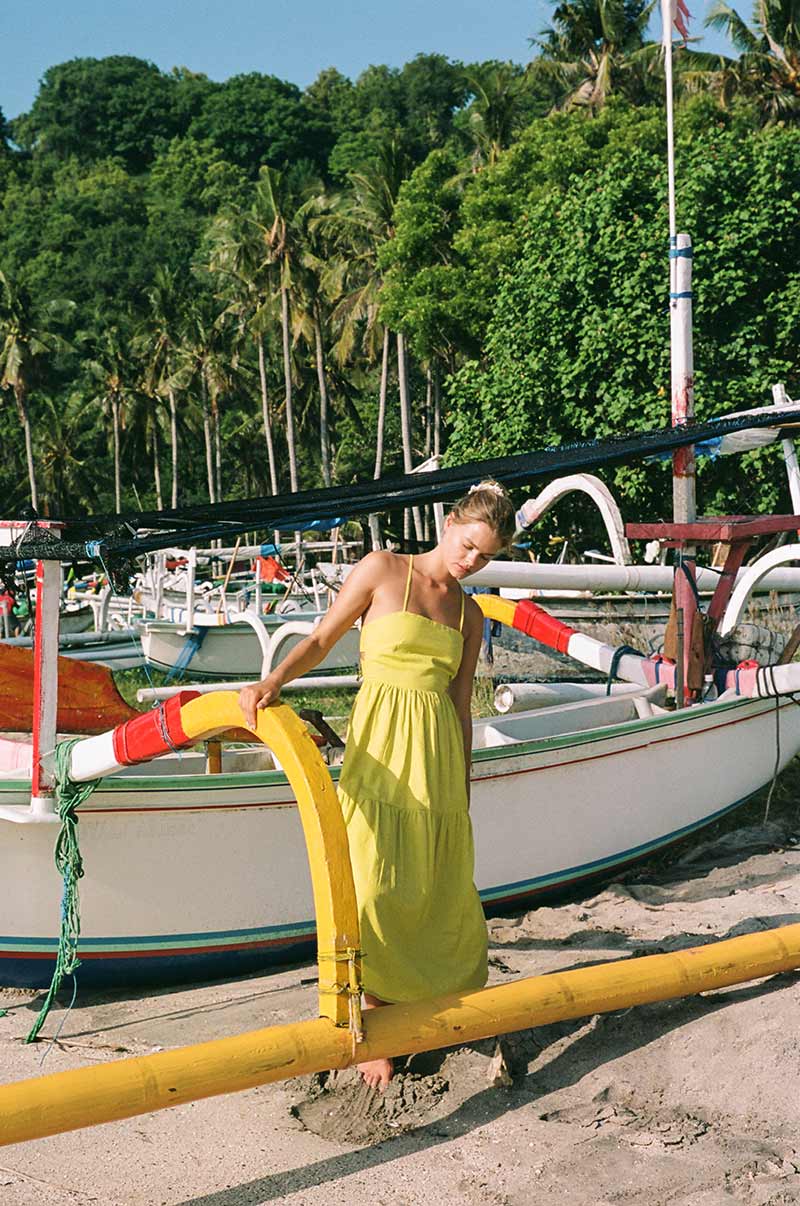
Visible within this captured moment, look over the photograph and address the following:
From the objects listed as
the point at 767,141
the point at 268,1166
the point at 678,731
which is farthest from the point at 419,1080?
the point at 767,141

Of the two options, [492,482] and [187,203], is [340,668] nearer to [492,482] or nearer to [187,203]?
[492,482]

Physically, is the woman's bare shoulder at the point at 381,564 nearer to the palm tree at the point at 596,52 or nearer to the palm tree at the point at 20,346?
the palm tree at the point at 596,52

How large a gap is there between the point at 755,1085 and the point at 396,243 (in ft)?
92.9

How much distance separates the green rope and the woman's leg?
1.39 meters

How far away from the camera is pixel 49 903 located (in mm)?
5426

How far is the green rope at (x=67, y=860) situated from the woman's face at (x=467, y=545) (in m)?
1.92

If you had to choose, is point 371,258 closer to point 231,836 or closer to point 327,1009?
point 231,836

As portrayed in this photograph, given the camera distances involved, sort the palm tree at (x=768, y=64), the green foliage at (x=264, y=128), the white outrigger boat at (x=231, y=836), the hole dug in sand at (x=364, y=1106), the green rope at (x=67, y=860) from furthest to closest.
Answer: the green foliage at (x=264, y=128), the palm tree at (x=768, y=64), the white outrigger boat at (x=231, y=836), the green rope at (x=67, y=860), the hole dug in sand at (x=364, y=1106)

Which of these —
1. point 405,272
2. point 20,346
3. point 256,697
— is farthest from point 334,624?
point 20,346

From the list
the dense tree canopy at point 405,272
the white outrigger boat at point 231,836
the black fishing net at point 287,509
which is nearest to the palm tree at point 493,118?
the dense tree canopy at point 405,272

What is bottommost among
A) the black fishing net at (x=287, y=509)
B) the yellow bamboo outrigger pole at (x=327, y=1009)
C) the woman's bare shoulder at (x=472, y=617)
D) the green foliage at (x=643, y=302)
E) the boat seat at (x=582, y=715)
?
the yellow bamboo outrigger pole at (x=327, y=1009)

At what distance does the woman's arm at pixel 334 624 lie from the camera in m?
4.05

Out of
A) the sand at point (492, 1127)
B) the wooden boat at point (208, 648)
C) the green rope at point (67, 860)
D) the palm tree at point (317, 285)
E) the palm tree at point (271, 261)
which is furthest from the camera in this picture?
the palm tree at point (317, 285)

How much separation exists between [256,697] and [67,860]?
143 cm
